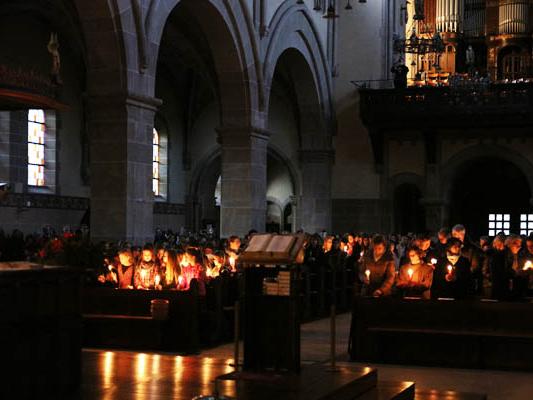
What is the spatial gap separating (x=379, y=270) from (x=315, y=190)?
17.0 metres

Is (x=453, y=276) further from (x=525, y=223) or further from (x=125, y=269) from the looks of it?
(x=525, y=223)

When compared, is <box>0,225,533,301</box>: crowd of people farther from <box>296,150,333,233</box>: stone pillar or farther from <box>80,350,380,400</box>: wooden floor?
<box>296,150,333,233</box>: stone pillar

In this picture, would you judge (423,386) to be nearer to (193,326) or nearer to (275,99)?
(193,326)

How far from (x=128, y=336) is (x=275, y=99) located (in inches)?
786

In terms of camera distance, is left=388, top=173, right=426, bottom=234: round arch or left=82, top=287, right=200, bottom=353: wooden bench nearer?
left=82, top=287, right=200, bottom=353: wooden bench

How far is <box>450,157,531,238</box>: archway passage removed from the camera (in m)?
30.9

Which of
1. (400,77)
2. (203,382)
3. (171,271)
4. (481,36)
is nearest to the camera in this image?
(203,382)

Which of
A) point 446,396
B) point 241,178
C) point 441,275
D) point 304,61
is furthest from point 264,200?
point 446,396

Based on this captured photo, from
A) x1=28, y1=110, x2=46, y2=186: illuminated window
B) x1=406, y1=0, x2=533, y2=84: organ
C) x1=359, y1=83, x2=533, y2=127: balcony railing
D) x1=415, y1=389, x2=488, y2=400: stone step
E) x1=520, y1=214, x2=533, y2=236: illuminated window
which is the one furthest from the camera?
x1=520, y1=214, x2=533, y2=236: illuminated window

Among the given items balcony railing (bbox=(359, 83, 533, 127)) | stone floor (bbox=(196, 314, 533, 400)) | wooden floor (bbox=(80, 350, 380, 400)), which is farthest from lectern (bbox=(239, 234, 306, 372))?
balcony railing (bbox=(359, 83, 533, 127))

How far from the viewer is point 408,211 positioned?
30.4 m

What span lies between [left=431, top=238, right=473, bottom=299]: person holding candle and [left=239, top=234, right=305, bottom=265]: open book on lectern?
3656 mm

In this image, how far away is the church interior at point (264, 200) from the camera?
7.73 m

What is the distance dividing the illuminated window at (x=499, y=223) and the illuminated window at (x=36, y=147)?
50.6ft
